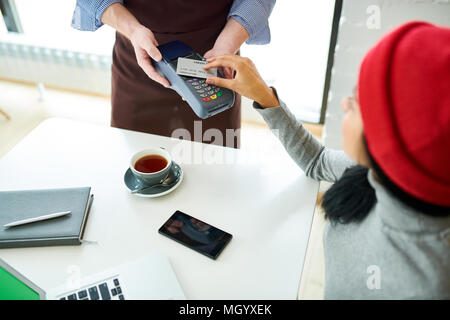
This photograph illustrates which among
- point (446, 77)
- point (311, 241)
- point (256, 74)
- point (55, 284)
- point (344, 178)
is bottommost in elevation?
point (311, 241)

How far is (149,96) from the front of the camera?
45.5 inches

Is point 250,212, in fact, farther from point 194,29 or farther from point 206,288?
point 194,29

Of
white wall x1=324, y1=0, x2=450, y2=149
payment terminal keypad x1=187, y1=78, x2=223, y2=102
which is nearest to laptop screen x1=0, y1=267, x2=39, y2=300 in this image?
payment terminal keypad x1=187, y1=78, x2=223, y2=102

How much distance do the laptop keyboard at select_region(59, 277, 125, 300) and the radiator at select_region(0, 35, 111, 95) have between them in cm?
163

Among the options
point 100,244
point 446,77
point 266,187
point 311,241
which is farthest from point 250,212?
point 311,241

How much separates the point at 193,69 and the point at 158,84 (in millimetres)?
284

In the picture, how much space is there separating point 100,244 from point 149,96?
547 mm

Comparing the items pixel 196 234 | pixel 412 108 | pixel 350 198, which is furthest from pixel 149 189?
pixel 412 108

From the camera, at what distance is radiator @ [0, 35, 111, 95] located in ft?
6.95

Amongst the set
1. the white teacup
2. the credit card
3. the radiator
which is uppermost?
the credit card

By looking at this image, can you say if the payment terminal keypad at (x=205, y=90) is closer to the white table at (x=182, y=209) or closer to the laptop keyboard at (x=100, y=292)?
the white table at (x=182, y=209)

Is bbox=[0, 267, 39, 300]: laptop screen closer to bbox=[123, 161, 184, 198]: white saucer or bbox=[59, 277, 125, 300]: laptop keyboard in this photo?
bbox=[59, 277, 125, 300]: laptop keyboard

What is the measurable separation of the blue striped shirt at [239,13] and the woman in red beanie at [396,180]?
54 cm

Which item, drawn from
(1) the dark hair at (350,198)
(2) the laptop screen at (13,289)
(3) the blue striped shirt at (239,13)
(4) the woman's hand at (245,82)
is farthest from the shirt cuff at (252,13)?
(2) the laptop screen at (13,289)
